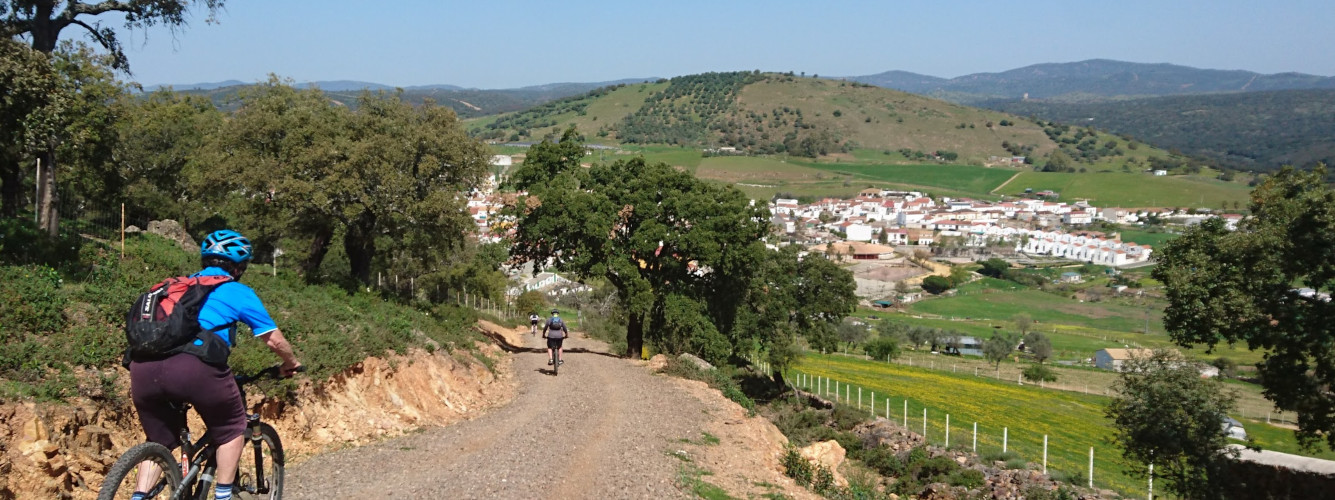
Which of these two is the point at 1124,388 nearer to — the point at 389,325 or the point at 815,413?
the point at 815,413

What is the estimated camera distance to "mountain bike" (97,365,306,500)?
15.6 feet

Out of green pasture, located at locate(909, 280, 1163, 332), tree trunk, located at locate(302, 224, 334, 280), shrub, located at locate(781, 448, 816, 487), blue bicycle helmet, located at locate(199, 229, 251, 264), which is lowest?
green pasture, located at locate(909, 280, 1163, 332)

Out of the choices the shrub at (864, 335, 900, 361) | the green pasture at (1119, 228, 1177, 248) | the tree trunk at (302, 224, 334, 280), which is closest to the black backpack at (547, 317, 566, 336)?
the tree trunk at (302, 224, 334, 280)

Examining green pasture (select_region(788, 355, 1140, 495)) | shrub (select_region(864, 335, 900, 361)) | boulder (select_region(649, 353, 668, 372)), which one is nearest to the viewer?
boulder (select_region(649, 353, 668, 372))

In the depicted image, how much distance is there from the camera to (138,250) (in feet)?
50.1

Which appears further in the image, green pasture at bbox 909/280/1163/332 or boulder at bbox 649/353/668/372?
green pasture at bbox 909/280/1163/332

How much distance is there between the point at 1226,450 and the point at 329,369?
19.5 meters

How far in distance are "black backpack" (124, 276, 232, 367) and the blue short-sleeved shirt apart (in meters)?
0.05

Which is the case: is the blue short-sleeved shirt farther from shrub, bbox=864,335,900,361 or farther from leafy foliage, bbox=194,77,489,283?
shrub, bbox=864,335,900,361

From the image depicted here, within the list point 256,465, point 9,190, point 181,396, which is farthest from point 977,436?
point 181,396

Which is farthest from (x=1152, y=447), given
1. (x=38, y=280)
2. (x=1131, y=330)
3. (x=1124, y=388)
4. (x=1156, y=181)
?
(x=1156, y=181)

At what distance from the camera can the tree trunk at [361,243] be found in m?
22.5

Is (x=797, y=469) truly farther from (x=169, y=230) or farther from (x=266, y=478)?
(x=169, y=230)

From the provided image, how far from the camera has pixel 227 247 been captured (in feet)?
17.3
